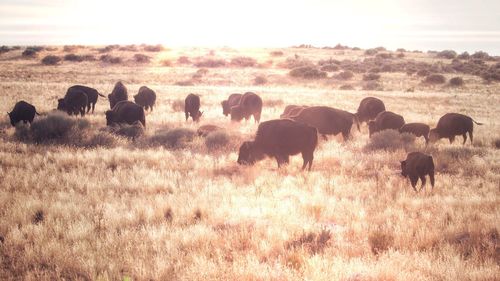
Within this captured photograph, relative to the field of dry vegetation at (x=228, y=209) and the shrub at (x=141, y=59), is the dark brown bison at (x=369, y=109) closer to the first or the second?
the field of dry vegetation at (x=228, y=209)

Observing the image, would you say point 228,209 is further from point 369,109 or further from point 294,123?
point 369,109

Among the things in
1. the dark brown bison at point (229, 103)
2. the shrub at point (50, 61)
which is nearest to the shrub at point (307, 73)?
the dark brown bison at point (229, 103)

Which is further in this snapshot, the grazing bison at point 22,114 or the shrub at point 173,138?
the grazing bison at point 22,114

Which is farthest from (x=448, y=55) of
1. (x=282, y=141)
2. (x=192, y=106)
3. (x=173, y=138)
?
(x=282, y=141)

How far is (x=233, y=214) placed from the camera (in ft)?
25.3

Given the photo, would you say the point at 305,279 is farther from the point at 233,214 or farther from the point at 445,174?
the point at 445,174

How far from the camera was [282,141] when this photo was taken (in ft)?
37.5

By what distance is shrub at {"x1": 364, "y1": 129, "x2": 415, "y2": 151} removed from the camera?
1471cm

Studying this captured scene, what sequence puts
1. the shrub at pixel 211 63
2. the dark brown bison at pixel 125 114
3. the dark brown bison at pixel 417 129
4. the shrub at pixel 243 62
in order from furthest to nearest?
the shrub at pixel 243 62 → the shrub at pixel 211 63 → the dark brown bison at pixel 125 114 → the dark brown bison at pixel 417 129

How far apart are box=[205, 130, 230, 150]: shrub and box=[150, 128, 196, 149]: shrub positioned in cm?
97

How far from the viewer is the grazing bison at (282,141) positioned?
11.4 meters

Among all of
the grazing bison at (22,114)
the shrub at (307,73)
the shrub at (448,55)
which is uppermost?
the shrub at (448,55)

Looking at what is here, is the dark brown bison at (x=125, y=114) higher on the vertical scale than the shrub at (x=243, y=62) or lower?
lower

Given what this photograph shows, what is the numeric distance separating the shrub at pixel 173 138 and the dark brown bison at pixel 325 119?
14.0 ft
